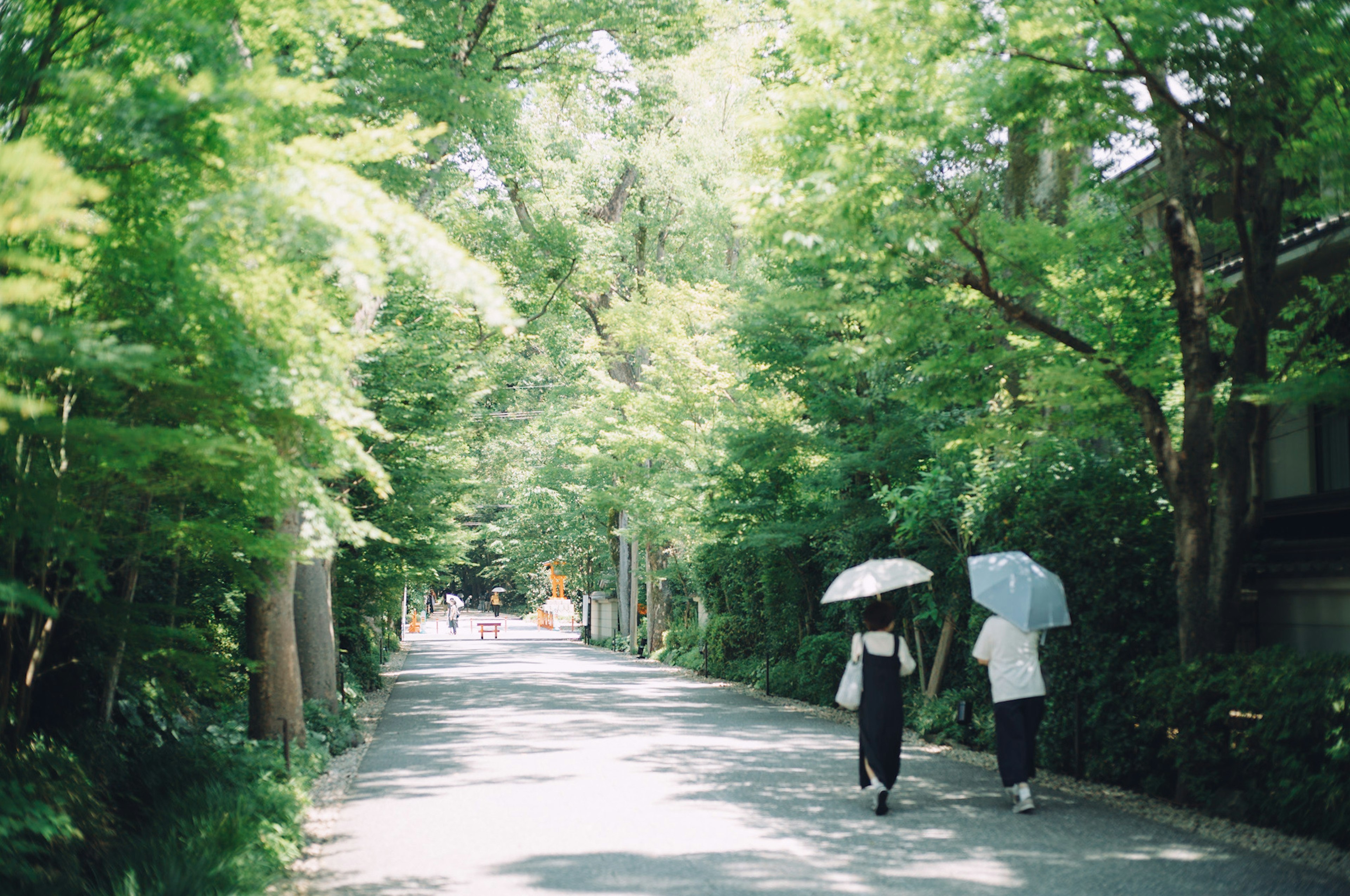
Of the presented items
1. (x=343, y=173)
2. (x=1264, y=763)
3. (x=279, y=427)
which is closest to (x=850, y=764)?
(x=1264, y=763)

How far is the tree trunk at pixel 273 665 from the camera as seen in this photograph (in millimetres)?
11281

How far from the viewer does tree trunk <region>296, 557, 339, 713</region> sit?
14.6m

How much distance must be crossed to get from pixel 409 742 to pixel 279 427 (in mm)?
8546

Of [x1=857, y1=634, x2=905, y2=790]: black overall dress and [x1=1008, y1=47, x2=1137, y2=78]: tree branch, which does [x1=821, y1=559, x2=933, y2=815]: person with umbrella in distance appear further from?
[x1=1008, y1=47, x2=1137, y2=78]: tree branch

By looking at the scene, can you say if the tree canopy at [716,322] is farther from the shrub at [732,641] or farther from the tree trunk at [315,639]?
the shrub at [732,641]

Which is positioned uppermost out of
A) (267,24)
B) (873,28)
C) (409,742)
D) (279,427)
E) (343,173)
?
(873,28)

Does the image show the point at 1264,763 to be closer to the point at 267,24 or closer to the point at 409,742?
the point at 267,24

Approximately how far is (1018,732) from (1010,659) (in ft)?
1.89

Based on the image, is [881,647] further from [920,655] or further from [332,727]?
[920,655]

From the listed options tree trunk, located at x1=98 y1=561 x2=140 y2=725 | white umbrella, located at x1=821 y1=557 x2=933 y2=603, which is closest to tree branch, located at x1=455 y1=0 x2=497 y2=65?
tree trunk, located at x1=98 y1=561 x2=140 y2=725

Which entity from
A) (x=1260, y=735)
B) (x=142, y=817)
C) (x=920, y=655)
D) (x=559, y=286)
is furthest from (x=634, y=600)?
(x=142, y=817)

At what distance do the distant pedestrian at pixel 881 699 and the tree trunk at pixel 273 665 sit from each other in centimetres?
573

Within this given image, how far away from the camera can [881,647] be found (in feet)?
30.3

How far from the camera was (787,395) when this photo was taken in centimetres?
2102
